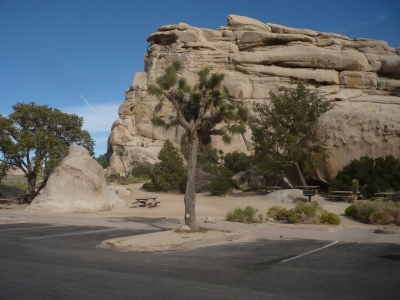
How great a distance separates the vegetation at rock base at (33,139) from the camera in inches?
1033

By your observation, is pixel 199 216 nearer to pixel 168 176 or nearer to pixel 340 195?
pixel 340 195

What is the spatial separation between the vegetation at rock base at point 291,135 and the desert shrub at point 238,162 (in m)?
8.56

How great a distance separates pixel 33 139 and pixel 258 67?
44.9 metres

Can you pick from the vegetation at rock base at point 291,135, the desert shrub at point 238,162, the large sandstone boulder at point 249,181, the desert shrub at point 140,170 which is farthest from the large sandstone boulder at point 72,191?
the desert shrub at point 140,170

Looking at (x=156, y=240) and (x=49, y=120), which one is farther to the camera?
(x=49, y=120)

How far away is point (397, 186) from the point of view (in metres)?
25.8

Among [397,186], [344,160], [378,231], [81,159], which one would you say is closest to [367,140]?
[344,160]

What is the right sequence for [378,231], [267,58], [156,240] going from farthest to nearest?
1. [267,58]
2. [378,231]
3. [156,240]

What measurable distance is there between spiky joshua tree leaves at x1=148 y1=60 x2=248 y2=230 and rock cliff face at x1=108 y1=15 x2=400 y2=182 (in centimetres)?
4412

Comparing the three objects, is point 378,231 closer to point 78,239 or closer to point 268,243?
point 268,243

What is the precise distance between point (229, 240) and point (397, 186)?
17.1 m

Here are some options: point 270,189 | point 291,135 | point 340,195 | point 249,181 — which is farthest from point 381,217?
point 249,181

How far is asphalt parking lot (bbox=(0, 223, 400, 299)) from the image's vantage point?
257 inches

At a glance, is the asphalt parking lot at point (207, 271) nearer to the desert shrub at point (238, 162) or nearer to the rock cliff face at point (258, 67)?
the desert shrub at point (238, 162)
